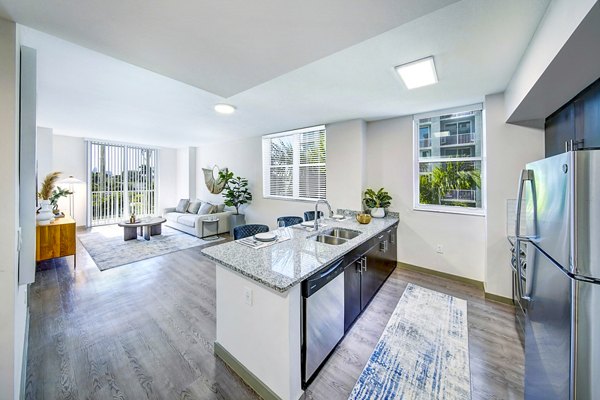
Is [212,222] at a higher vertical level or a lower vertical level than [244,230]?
lower

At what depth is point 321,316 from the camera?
1737 mm

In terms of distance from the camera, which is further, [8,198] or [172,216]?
[172,216]

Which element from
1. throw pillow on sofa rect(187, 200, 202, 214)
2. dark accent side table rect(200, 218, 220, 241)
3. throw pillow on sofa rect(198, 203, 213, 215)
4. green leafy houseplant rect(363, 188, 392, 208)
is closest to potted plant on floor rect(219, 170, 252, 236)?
dark accent side table rect(200, 218, 220, 241)

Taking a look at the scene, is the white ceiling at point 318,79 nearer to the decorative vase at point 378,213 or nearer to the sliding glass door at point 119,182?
the decorative vase at point 378,213

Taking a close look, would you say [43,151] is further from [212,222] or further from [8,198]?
[8,198]

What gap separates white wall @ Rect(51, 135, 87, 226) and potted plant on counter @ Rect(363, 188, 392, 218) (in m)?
7.61

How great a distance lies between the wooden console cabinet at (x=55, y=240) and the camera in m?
3.43

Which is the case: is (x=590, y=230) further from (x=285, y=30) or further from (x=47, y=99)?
(x=47, y=99)

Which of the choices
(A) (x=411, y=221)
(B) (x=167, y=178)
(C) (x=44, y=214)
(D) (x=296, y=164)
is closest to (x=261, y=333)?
(A) (x=411, y=221)

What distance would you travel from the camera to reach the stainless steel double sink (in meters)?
2.83

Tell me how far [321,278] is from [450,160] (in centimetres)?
300

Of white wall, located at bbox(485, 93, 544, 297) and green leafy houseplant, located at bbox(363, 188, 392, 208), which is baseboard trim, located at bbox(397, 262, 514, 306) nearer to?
white wall, located at bbox(485, 93, 544, 297)

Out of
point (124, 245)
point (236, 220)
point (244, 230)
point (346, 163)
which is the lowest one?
point (124, 245)

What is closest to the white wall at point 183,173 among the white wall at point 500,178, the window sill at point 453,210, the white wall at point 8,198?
the white wall at point 8,198
